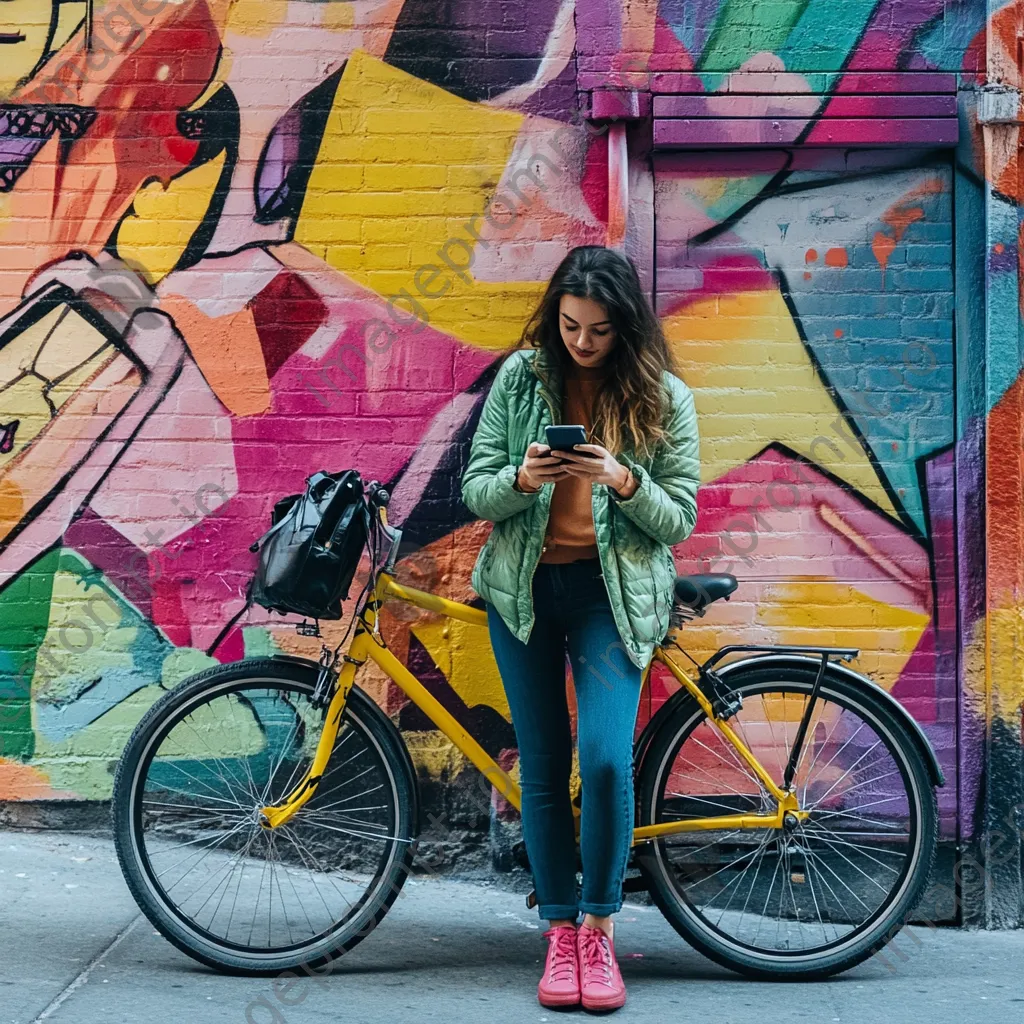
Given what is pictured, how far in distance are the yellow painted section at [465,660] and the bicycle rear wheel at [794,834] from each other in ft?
2.21

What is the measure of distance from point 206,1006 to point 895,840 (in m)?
2.26

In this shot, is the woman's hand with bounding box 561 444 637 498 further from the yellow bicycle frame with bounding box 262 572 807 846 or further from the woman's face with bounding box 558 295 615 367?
the yellow bicycle frame with bounding box 262 572 807 846

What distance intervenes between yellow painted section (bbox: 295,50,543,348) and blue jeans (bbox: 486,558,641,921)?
1.23 metres

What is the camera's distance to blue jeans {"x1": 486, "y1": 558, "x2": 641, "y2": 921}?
11.3 feet

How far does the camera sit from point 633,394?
11.4 feet

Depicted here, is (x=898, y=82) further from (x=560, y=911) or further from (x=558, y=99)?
(x=560, y=911)

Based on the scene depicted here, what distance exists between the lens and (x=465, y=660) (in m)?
4.43

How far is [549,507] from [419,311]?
1241 millimetres

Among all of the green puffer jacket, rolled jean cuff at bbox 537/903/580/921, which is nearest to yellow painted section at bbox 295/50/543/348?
the green puffer jacket

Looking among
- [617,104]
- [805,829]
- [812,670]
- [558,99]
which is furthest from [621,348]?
[805,829]

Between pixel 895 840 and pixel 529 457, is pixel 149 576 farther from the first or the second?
pixel 895 840

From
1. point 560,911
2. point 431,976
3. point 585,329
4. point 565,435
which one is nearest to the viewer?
point 565,435

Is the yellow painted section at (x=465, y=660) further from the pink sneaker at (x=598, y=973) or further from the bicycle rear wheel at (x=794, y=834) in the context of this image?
Answer: the pink sneaker at (x=598, y=973)

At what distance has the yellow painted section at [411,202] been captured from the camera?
4.40 metres
